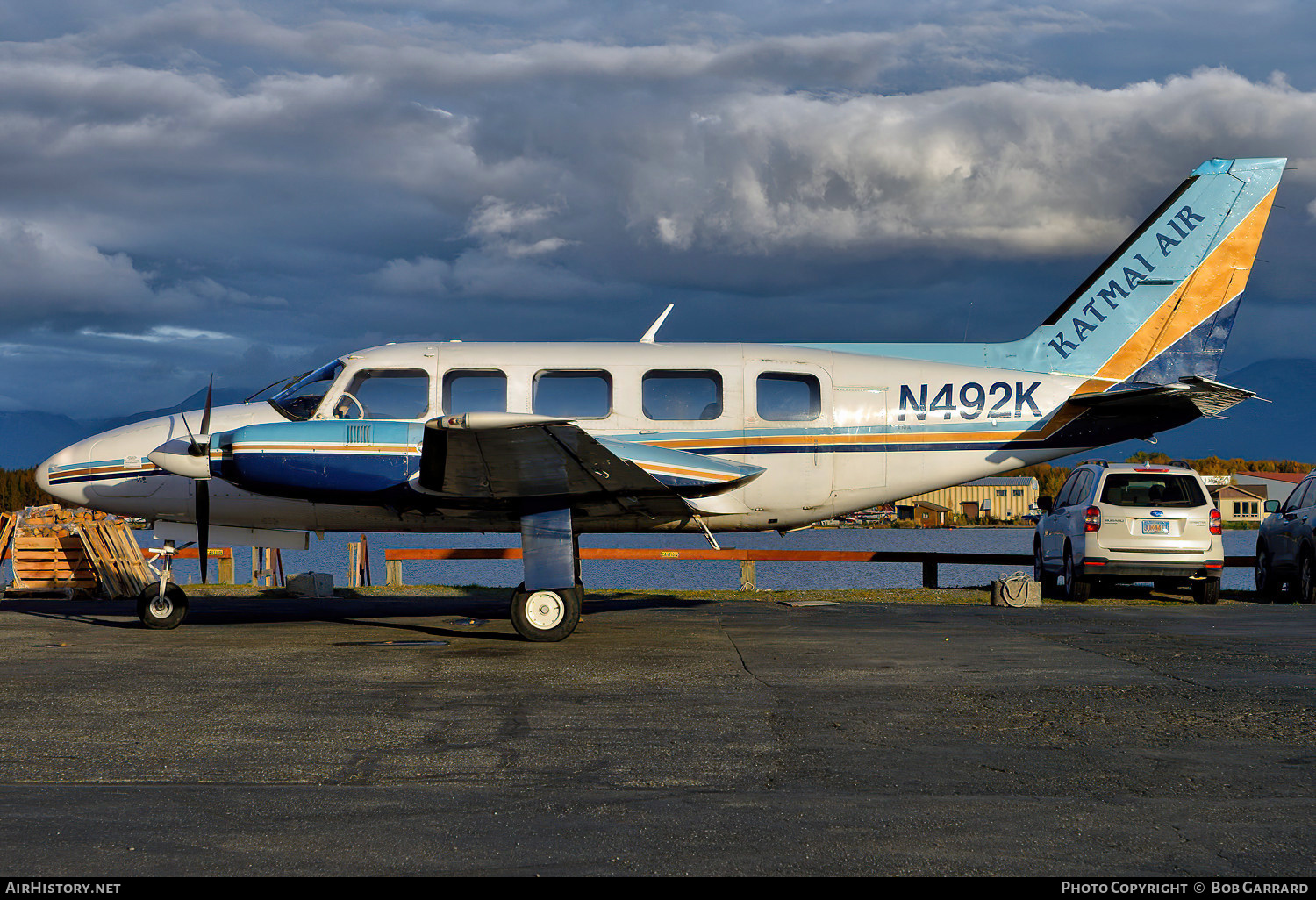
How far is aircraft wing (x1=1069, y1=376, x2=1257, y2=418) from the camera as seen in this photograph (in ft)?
42.3

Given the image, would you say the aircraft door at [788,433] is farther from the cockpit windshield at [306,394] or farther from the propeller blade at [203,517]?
the propeller blade at [203,517]

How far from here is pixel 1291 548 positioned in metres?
18.7

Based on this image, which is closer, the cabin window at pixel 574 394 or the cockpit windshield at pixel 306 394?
the cockpit windshield at pixel 306 394

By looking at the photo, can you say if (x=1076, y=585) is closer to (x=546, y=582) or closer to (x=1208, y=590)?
(x=1208, y=590)

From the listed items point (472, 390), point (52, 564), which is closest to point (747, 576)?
point (472, 390)

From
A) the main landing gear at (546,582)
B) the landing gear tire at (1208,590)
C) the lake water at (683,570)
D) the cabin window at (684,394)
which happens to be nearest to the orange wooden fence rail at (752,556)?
the landing gear tire at (1208,590)

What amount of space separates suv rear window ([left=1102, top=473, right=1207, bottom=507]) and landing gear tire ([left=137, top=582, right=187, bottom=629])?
46.5 ft

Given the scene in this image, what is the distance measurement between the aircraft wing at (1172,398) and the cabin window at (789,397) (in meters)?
3.44

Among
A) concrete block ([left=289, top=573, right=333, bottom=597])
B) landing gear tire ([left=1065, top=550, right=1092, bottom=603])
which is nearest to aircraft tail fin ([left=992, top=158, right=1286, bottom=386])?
landing gear tire ([left=1065, top=550, right=1092, bottom=603])

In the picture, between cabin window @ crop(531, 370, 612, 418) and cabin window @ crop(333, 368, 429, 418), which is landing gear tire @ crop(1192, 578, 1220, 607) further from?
cabin window @ crop(333, 368, 429, 418)

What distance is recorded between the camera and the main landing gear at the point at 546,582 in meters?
11.7

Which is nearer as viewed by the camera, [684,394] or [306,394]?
[306,394]

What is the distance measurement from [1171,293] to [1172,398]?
264 cm

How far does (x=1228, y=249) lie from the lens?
15.0m
